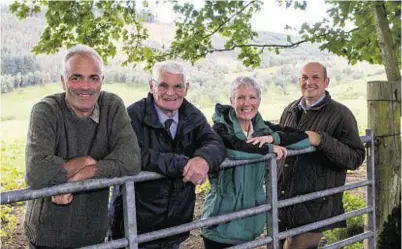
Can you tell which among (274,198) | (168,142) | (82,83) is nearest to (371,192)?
(274,198)

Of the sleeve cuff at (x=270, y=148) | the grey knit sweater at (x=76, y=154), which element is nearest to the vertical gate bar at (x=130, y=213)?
the grey knit sweater at (x=76, y=154)

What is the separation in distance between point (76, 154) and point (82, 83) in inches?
14.0

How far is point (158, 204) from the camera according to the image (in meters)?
2.73

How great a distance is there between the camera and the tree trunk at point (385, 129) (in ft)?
14.0

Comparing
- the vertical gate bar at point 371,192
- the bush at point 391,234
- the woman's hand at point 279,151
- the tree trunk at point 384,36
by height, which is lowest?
the bush at point 391,234

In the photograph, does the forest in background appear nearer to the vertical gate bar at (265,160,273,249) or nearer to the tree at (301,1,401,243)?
the tree at (301,1,401,243)

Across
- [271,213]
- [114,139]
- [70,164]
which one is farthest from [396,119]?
[70,164]

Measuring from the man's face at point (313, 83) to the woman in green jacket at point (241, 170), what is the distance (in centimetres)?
55

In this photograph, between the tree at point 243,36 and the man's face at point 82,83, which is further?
the tree at point 243,36

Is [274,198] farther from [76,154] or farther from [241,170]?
[76,154]

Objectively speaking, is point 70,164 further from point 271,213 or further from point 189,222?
point 271,213

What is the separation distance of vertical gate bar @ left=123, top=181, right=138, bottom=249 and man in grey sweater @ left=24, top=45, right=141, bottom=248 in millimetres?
76

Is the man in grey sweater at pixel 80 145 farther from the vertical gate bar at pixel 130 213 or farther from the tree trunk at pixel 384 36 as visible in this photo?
the tree trunk at pixel 384 36

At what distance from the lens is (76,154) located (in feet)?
8.27
